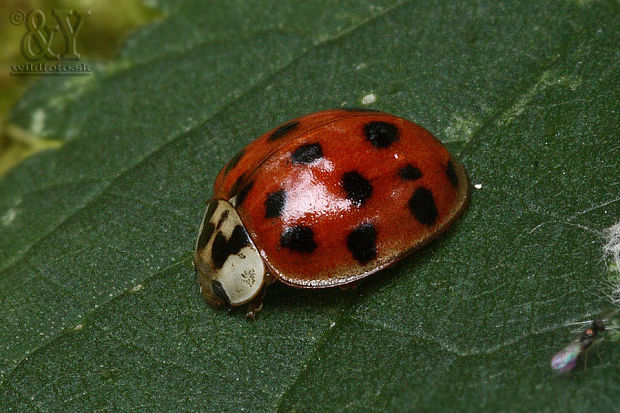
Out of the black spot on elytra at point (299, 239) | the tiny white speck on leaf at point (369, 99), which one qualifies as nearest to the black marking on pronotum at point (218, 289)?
the black spot on elytra at point (299, 239)

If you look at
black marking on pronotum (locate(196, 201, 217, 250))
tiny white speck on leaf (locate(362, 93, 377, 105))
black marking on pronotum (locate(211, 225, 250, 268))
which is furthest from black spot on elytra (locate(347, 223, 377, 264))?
tiny white speck on leaf (locate(362, 93, 377, 105))

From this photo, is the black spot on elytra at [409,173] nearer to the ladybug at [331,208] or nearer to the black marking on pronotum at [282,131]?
the ladybug at [331,208]

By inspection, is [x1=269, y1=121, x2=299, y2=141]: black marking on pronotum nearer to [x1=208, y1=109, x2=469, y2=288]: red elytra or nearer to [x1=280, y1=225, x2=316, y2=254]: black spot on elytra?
[x1=208, y1=109, x2=469, y2=288]: red elytra

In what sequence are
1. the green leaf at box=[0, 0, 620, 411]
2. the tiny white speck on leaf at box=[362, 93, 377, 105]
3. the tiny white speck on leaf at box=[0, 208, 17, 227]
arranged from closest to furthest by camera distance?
the green leaf at box=[0, 0, 620, 411]
the tiny white speck on leaf at box=[362, 93, 377, 105]
the tiny white speck on leaf at box=[0, 208, 17, 227]

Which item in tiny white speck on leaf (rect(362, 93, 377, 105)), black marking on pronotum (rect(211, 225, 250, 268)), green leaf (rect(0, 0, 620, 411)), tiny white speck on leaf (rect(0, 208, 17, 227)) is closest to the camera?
green leaf (rect(0, 0, 620, 411))

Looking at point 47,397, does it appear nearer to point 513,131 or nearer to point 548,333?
point 548,333

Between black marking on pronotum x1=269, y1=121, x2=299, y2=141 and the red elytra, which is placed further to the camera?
black marking on pronotum x1=269, y1=121, x2=299, y2=141
